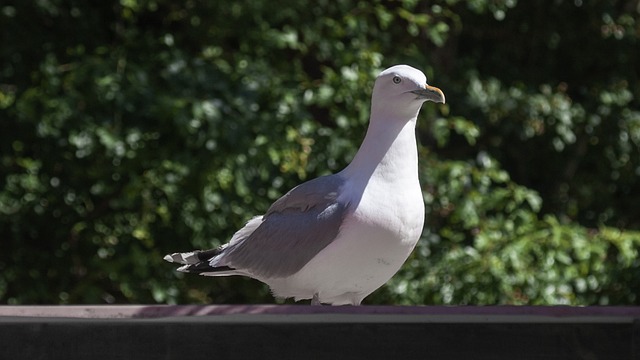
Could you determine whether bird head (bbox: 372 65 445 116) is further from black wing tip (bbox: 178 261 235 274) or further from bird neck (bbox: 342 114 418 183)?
black wing tip (bbox: 178 261 235 274)

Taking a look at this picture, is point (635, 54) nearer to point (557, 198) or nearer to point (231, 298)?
point (557, 198)

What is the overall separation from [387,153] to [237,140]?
207 centimetres

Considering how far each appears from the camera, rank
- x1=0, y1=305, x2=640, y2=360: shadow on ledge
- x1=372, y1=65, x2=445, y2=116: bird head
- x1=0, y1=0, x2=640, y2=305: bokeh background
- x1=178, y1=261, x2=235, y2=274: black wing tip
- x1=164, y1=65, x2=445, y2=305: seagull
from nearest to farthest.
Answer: x1=0, y1=305, x2=640, y2=360: shadow on ledge → x1=164, y1=65, x2=445, y2=305: seagull → x1=372, y1=65, x2=445, y2=116: bird head → x1=178, y1=261, x2=235, y2=274: black wing tip → x1=0, y1=0, x2=640, y2=305: bokeh background

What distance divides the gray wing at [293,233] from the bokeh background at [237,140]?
1.76 m

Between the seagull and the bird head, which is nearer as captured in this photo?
the seagull

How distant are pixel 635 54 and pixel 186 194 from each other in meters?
2.50

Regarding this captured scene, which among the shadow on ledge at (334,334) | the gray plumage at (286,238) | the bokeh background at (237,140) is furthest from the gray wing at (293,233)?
the bokeh background at (237,140)

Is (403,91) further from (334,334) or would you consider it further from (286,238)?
(334,334)

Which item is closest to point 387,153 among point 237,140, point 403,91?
point 403,91

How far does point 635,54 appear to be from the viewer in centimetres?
575

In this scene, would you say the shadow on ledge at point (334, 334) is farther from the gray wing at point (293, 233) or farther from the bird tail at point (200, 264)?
the bird tail at point (200, 264)

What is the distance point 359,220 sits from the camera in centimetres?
230

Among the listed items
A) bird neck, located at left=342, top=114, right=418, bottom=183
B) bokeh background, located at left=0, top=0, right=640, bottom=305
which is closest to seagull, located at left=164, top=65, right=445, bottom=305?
bird neck, located at left=342, top=114, right=418, bottom=183

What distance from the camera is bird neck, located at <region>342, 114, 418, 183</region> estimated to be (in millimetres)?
2367
